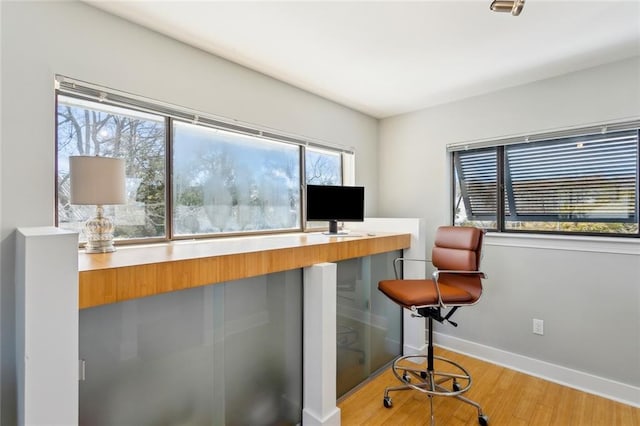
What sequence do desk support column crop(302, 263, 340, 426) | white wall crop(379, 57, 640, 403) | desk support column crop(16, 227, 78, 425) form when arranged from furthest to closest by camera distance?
white wall crop(379, 57, 640, 403) → desk support column crop(302, 263, 340, 426) → desk support column crop(16, 227, 78, 425)

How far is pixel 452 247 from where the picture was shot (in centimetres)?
235

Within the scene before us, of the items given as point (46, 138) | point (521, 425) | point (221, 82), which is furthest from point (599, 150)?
point (46, 138)

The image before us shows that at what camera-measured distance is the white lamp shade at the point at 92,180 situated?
4.79ft

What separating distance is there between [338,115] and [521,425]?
2.89m

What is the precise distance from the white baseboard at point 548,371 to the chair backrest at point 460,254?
3.31 feet

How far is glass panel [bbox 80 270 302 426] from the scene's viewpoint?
128 cm

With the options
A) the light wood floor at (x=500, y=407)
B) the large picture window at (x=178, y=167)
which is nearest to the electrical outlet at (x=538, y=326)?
the light wood floor at (x=500, y=407)

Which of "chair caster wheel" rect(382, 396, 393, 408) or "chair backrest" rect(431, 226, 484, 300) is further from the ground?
"chair backrest" rect(431, 226, 484, 300)

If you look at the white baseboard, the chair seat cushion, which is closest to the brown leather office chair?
the chair seat cushion

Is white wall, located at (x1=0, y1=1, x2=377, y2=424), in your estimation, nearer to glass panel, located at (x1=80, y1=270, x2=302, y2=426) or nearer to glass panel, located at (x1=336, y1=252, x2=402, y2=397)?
glass panel, located at (x1=80, y1=270, x2=302, y2=426)

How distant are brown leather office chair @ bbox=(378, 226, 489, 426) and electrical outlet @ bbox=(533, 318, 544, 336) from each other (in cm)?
76

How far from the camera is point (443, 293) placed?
6.39 ft

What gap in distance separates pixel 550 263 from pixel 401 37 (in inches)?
85.8

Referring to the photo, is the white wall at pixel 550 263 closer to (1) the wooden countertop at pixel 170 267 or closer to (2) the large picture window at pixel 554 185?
(2) the large picture window at pixel 554 185
